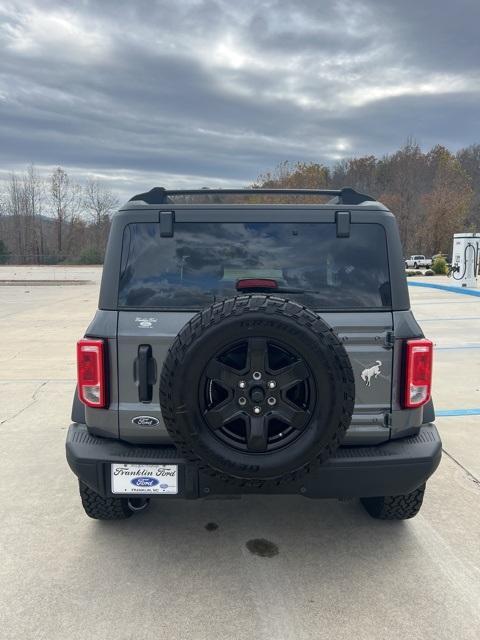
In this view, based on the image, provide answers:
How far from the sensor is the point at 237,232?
2.61 meters

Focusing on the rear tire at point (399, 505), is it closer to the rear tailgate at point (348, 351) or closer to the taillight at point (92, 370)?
the rear tailgate at point (348, 351)

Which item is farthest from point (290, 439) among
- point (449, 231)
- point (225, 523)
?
point (449, 231)

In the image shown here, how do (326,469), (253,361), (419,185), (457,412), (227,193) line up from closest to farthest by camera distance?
1. (253,361)
2. (326,469)
3. (227,193)
4. (457,412)
5. (419,185)

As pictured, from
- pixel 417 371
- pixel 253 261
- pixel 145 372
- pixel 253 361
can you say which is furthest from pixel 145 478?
pixel 417 371

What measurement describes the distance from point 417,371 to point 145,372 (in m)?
1.40

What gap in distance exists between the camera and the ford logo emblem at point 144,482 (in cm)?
244

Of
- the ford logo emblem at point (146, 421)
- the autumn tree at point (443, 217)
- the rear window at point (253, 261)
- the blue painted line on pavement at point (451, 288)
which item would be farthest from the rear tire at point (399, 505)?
the autumn tree at point (443, 217)

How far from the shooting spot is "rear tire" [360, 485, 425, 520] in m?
2.94

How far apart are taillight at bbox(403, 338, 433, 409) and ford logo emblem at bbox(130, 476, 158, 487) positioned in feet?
4.45

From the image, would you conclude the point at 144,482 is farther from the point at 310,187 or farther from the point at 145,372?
the point at 310,187

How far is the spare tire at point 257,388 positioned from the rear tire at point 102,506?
1.01 m

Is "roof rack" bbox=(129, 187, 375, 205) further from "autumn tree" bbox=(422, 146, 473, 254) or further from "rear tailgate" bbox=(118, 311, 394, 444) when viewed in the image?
"autumn tree" bbox=(422, 146, 473, 254)

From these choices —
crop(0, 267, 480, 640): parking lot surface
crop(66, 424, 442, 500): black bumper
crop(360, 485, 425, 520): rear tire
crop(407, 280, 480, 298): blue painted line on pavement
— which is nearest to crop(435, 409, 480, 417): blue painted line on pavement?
crop(0, 267, 480, 640): parking lot surface

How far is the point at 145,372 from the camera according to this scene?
8.00 feet
